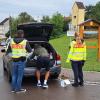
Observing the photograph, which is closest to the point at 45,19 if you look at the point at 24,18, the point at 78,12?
the point at 78,12

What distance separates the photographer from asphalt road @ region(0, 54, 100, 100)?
1131cm

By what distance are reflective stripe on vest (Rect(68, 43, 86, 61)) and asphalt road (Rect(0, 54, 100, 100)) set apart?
3.11 ft

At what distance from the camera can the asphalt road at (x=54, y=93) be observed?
37.1 feet

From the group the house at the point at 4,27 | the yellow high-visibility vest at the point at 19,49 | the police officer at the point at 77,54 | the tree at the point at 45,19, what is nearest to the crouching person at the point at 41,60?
the police officer at the point at 77,54

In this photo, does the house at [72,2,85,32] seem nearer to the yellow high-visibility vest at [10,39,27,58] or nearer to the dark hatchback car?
the dark hatchback car

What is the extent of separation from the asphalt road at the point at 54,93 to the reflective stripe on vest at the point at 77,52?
0.95 m

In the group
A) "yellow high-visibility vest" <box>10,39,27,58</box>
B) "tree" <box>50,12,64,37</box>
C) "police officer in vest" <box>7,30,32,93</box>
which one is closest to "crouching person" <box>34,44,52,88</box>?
"police officer in vest" <box>7,30,32,93</box>

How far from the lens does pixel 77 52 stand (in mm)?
13297

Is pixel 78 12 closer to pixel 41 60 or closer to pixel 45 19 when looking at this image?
pixel 45 19

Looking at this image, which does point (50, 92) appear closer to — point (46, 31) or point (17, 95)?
point (17, 95)

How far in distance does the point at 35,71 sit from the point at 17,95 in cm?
191

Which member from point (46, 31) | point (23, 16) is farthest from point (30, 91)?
point (23, 16)

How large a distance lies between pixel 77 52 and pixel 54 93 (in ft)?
6.20

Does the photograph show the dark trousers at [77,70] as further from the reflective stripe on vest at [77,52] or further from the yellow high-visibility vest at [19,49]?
the yellow high-visibility vest at [19,49]
